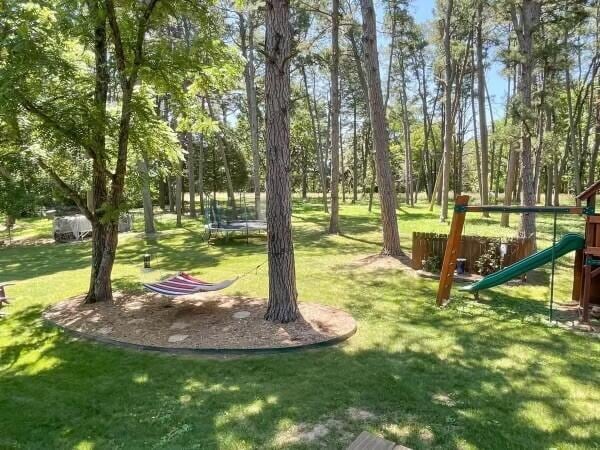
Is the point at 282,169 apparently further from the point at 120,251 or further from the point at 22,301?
the point at 120,251

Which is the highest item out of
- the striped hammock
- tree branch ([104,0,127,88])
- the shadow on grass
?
tree branch ([104,0,127,88])

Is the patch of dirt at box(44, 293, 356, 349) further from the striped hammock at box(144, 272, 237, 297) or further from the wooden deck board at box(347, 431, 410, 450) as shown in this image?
the wooden deck board at box(347, 431, 410, 450)

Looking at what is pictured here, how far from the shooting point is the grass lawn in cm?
363

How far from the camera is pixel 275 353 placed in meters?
5.39

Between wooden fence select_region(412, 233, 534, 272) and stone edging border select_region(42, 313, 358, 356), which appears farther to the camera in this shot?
wooden fence select_region(412, 233, 534, 272)

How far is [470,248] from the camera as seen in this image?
9516 millimetres

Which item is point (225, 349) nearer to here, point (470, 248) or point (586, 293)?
point (586, 293)

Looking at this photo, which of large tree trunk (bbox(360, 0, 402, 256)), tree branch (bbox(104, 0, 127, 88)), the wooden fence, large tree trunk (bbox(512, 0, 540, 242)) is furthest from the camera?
large tree trunk (bbox(360, 0, 402, 256))

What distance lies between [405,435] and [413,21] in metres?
20.9

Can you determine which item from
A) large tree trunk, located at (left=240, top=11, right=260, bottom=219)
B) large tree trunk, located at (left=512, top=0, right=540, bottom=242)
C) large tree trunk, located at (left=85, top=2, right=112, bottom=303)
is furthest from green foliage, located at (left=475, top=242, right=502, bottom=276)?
large tree trunk, located at (left=240, top=11, right=260, bottom=219)

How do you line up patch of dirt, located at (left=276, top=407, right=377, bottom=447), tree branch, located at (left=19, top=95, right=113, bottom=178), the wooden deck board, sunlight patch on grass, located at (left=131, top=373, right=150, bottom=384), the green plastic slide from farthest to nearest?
the green plastic slide < tree branch, located at (left=19, top=95, right=113, bottom=178) < sunlight patch on grass, located at (left=131, top=373, right=150, bottom=384) < patch of dirt, located at (left=276, top=407, right=377, bottom=447) < the wooden deck board

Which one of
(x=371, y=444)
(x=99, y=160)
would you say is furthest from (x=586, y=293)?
(x=99, y=160)

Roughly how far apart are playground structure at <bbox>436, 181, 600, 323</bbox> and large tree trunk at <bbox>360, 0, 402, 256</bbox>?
11.3 feet

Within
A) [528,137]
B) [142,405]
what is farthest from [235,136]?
[142,405]
